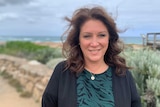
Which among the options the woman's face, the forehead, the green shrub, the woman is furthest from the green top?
the green shrub

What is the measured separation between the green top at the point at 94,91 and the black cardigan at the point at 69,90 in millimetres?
32

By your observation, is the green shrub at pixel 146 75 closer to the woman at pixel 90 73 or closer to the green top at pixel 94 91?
the woman at pixel 90 73

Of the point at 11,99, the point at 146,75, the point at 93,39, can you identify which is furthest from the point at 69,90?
the point at 11,99

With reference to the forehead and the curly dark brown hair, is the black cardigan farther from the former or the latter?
the forehead

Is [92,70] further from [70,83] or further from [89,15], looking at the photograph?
[89,15]

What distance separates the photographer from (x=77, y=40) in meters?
2.27

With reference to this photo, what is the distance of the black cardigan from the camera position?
6.75ft

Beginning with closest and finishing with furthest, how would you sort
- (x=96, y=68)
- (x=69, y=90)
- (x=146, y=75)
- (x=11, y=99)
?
(x=69, y=90) → (x=96, y=68) → (x=146, y=75) → (x=11, y=99)

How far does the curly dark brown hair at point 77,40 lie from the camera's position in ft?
7.13

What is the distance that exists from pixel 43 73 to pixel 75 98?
5476 mm

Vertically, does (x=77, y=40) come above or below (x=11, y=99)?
above

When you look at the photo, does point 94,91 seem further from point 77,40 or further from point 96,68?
point 77,40

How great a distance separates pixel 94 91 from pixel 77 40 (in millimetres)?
408

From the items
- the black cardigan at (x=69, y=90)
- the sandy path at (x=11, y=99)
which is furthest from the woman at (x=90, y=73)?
the sandy path at (x=11, y=99)
